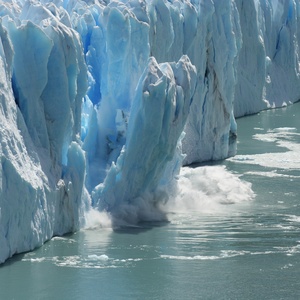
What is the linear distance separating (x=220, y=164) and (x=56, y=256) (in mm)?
7159

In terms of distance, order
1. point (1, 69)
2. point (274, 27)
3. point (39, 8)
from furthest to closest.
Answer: point (274, 27) → point (39, 8) → point (1, 69)

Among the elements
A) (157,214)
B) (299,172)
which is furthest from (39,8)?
(299,172)

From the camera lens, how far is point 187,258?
929 centimetres

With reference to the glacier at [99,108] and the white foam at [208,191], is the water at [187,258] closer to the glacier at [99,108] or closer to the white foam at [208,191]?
the white foam at [208,191]

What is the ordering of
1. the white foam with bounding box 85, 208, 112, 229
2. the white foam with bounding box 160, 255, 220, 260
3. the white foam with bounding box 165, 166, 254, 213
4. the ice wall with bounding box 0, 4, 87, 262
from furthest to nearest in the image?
the white foam with bounding box 165, 166, 254, 213, the white foam with bounding box 85, 208, 112, 229, the white foam with bounding box 160, 255, 220, 260, the ice wall with bounding box 0, 4, 87, 262

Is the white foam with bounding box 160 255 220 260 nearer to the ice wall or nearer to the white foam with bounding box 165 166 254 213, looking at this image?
the ice wall

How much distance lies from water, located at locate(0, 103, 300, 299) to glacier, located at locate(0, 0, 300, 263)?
0.33m

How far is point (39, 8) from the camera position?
412 inches

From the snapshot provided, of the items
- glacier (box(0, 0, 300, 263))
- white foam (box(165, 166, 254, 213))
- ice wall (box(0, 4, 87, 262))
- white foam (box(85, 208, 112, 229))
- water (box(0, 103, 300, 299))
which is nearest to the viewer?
water (box(0, 103, 300, 299))

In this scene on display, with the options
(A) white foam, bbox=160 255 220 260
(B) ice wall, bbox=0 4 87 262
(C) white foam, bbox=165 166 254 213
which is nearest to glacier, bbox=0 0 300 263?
(B) ice wall, bbox=0 4 87 262

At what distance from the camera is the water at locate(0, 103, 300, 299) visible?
8297 mm

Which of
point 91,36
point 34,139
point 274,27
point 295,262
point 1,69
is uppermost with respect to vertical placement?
point 274,27

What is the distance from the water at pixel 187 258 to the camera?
830 centimetres

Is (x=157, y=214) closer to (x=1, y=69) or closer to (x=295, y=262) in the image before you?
(x=295, y=262)
